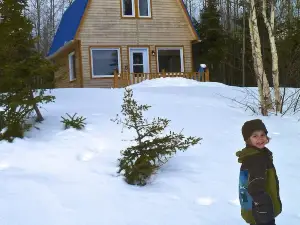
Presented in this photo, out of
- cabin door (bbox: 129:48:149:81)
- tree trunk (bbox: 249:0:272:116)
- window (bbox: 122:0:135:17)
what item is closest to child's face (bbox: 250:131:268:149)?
tree trunk (bbox: 249:0:272:116)

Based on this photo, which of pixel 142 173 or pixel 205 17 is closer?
pixel 142 173

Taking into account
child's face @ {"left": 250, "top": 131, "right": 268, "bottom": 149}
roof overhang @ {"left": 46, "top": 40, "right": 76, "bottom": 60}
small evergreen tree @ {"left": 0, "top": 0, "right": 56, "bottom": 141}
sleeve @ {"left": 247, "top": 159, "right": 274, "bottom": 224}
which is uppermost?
roof overhang @ {"left": 46, "top": 40, "right": 76, "bottom": 60}

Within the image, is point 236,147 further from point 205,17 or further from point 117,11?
point 205,17

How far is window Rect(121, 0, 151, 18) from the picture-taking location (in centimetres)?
2023

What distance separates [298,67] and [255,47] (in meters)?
2.12

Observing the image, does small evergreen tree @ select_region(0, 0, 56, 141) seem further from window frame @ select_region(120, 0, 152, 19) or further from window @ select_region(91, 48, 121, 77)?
window frame @ select_region(120, 0, 152, 19)

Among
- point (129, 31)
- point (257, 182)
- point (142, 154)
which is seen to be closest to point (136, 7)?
point (129, 31)

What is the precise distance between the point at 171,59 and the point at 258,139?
1901cm

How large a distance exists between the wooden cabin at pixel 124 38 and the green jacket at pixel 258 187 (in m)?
15.9

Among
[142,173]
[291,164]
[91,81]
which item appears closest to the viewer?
[142,173]

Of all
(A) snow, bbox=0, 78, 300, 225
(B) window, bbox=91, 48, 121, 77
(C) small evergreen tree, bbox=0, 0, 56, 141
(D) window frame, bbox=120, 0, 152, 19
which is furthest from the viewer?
(D) window frame, bbox=120, 0, 152, 19

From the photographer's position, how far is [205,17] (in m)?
29.4

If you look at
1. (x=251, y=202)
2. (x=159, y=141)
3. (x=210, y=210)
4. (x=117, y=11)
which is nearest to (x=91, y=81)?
(x=117, y=11)

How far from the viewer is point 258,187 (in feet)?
10.3
